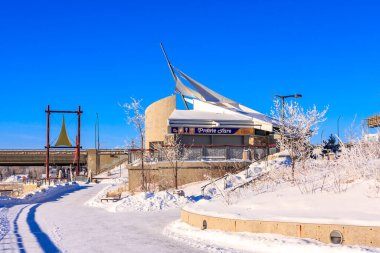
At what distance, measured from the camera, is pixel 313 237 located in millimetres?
11422

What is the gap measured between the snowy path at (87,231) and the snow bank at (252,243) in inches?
21.1

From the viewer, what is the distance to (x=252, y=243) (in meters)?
11.7

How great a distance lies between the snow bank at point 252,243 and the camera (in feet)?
35.1

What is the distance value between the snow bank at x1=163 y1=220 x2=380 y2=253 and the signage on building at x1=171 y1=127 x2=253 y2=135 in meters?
26.8

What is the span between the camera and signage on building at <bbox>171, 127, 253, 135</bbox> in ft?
133

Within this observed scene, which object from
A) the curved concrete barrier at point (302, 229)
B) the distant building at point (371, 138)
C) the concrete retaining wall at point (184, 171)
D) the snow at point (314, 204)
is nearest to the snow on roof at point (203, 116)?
the concrete retaining wall at point (184, 171)

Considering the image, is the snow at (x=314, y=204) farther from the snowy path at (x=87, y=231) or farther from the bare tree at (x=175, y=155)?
the bare tree at (x=175, y=155)

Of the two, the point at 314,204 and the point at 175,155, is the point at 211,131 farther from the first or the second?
the point at 314,204

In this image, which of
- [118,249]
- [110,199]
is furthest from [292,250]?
[110,199]

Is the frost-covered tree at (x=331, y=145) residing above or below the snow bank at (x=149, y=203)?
above


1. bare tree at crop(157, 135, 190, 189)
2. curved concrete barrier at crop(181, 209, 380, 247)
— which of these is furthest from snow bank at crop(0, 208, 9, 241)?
bare tree at crop(157, 135, 190, 189)

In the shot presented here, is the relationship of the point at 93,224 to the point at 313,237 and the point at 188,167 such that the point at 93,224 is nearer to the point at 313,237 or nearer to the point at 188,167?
the point at 313,237

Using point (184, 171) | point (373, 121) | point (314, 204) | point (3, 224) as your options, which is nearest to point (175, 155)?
point (184, 171)

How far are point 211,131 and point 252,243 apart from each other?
29867 mm
